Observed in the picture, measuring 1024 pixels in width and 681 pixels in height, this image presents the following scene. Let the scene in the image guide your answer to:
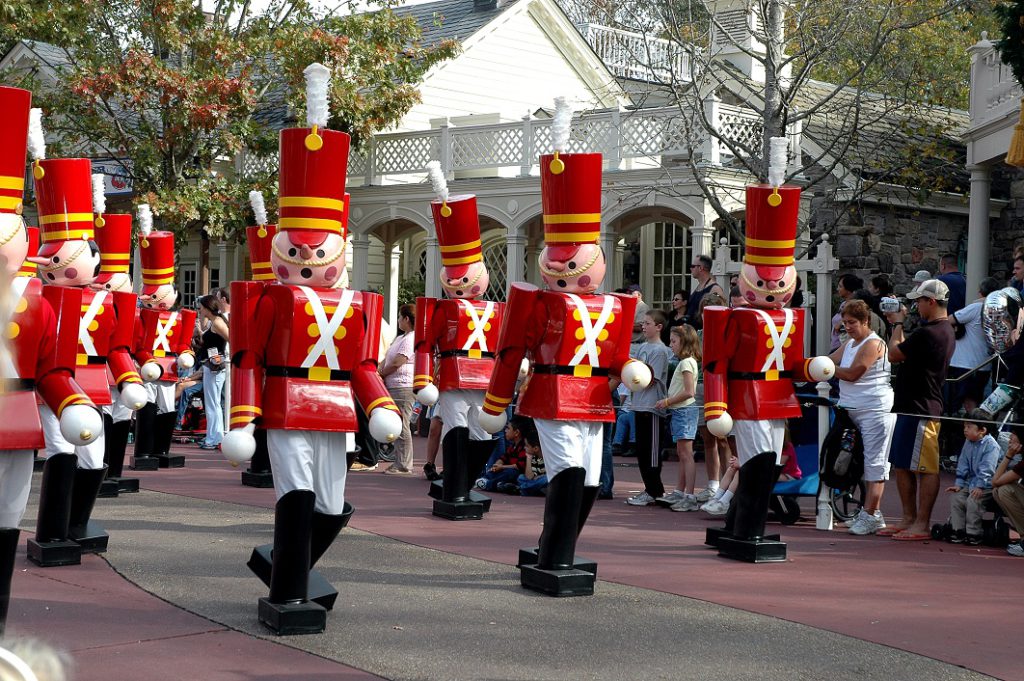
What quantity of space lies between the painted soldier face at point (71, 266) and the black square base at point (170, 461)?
5.66 metres

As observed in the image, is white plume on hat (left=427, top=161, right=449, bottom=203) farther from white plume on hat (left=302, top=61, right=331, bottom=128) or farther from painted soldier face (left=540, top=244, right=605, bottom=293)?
white plume on hat (left=302, top=61, right=331, bottom=128)

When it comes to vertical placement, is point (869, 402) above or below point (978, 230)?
below

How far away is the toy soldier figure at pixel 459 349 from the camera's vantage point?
31.2ft

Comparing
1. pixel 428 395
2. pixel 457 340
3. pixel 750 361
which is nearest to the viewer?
pixel 750 361

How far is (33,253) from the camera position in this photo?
817 cm

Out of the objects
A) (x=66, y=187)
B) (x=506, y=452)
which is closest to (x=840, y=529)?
(x=506, y=452)

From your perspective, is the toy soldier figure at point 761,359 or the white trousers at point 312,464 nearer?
the white trousers at point 312,464

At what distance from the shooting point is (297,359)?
5805 millimetres

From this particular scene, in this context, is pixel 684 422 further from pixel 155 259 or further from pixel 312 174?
pixel 312 174

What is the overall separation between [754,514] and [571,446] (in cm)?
173

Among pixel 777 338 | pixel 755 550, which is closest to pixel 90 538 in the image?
pixel 755 550

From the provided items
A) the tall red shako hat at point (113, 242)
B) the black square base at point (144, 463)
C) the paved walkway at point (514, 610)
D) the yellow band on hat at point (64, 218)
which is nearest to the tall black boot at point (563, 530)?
the paved walkway at point (514, 610)

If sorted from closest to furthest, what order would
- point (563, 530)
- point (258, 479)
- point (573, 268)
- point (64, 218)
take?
point (563, 530), point (573, 268), point (64, 218), point (258, 479)

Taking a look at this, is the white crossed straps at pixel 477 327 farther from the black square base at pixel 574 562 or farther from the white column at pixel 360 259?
the white column at pixel 360 259
